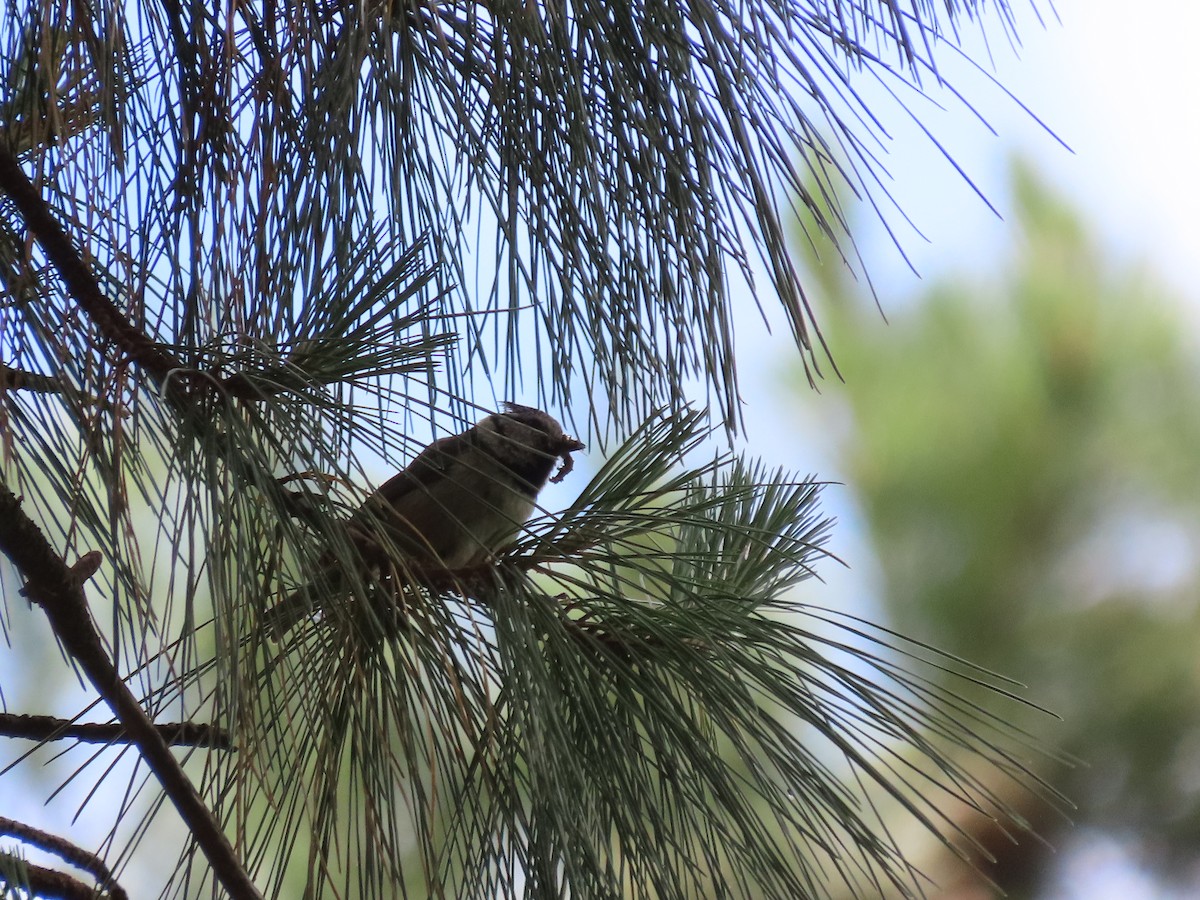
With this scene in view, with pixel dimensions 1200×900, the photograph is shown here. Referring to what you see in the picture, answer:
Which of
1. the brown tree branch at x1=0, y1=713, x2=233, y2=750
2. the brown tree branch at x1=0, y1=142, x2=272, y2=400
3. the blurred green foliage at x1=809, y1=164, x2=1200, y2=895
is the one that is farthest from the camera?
the blurred green foliage at x1=809, y1=164, x2=1200, y2=895

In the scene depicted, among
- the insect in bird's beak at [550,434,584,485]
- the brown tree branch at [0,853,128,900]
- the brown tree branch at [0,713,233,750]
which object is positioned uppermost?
the insect in bird's beak at [550,434,584,485]

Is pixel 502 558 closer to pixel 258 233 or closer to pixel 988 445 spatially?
pixel 258 233

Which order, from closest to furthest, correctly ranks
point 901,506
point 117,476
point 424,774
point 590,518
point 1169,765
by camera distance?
point 117,476
point 590,518
point 424,774
point 1169,765
point 901,506

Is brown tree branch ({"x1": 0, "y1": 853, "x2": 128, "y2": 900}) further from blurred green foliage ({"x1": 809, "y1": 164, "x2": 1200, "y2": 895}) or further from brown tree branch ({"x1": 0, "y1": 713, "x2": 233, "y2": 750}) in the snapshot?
blurred green foliage ({"x1": 809, "y1": 164, "x2": 1200, "y2": 895})

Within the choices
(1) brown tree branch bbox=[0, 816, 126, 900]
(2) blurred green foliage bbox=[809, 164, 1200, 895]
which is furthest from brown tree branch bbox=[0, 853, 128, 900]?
(2) blurred green foliage bbox=[809, 164, 1200, 895]

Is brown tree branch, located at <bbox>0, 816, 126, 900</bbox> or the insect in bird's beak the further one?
the insect in bird's beak

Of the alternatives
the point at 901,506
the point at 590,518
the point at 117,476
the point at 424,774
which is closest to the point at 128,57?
the point at 117,476
